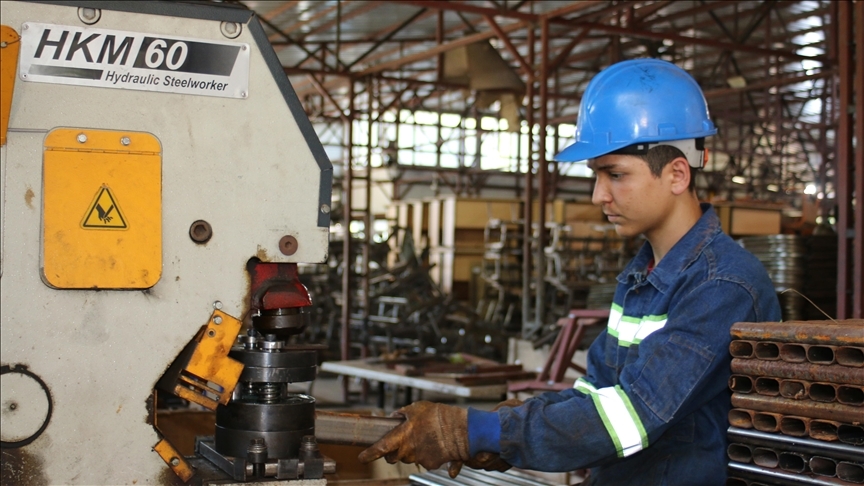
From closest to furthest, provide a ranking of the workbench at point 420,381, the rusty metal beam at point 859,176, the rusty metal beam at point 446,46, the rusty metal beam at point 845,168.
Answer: the rusty metal beam at point 859,176, the rusty metal beam at point 845,168, the workbench at point 420,381, the rusty metal beam at point 446,46

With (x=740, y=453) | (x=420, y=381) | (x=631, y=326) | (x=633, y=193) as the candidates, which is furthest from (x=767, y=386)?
(x=420, y=381)

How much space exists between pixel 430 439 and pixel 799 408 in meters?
0.79

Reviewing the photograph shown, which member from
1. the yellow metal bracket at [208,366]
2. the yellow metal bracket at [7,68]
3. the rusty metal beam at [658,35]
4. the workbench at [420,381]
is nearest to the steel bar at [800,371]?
the yellow metal bracket at [208,366]

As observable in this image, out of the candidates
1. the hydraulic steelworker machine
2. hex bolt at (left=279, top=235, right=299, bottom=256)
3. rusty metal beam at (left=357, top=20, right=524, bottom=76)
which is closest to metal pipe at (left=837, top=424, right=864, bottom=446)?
the hydraulic steelworker machine

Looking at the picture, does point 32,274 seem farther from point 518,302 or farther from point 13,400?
point 518,302

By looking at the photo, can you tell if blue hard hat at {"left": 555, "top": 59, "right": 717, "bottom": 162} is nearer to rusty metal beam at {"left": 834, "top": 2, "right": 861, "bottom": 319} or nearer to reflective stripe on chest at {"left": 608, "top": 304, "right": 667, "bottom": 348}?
reflective stripe on chest at {"left": 608, "top": 304, "right": 667, "bottom": 348}

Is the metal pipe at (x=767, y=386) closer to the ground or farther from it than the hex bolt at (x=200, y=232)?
closer to the ground

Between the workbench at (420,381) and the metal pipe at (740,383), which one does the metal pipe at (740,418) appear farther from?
the workbench at (420,381)

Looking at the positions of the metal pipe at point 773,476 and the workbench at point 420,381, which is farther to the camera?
the workbench at point 420,381

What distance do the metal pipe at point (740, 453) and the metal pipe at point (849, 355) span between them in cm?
30

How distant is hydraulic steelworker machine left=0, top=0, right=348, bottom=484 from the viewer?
168cm

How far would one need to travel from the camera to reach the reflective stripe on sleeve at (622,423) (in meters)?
2.00

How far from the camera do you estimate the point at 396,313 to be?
11.6 metres

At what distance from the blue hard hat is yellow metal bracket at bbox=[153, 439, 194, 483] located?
121 cm
